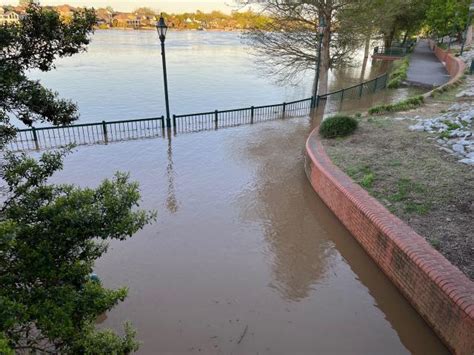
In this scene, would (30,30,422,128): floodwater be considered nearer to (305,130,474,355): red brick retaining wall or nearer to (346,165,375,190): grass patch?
(346,165,375,190): grass patch

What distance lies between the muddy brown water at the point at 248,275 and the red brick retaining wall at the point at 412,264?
0.77ft

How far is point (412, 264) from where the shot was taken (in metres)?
5.48

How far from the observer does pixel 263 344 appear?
16.4ft

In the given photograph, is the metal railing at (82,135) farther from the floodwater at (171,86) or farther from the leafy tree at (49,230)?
the leafy tree at (49,230)

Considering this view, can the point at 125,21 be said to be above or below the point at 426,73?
below

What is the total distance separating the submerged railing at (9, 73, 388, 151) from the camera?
12.6m

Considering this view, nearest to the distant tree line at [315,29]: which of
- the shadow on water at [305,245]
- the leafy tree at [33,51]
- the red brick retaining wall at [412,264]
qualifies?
the shadow on water at [305,245]

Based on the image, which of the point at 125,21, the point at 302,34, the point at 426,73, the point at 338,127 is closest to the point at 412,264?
the point at 338,127

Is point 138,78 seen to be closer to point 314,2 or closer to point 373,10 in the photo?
point 314,2

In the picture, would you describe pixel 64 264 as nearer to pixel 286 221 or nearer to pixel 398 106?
pixel 286 221

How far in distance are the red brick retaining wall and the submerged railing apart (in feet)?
24.8

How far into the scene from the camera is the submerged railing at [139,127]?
12644 millimetres

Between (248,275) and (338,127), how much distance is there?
6.40 m

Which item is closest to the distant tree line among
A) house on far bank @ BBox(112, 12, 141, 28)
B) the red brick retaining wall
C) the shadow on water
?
the shadow on water
